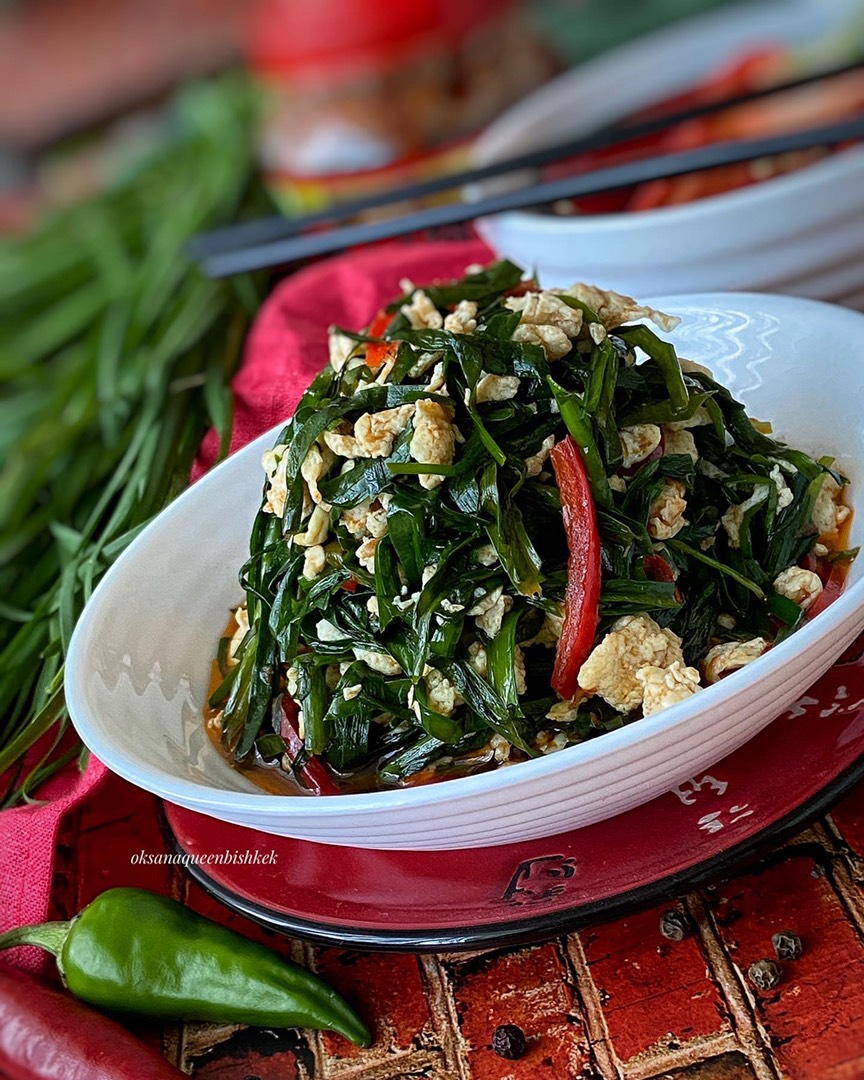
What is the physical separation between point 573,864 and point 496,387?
2.09 ft

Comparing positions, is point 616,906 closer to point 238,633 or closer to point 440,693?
point 440,693

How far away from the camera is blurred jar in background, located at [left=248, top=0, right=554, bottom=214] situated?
3.77 m

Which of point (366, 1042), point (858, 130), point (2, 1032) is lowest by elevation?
point (366, 1042)

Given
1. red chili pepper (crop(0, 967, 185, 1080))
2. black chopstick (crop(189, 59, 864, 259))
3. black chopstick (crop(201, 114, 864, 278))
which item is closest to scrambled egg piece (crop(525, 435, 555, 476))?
black chopstick (crop(201, 114, 864, 278))

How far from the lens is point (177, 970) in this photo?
162cm

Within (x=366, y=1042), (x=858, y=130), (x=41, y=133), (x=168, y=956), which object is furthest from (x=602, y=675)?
(x=41, y=133)

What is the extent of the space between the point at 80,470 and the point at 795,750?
1.83 meters

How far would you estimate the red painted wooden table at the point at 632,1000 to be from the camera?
1386 mm

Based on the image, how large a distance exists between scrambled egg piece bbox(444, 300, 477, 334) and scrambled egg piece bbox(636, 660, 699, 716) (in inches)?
22.6

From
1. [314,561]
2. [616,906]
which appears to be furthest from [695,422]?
[616,906]

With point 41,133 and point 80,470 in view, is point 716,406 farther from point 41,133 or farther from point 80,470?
point 41,133

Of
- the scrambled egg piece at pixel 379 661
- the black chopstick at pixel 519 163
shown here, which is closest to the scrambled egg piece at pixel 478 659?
the scrambled egg piece at pixel 379 661

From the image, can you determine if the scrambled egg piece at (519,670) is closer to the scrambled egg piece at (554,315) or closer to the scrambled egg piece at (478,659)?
the scrambled egg piece at (478,659)

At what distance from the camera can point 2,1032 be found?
1606 mm
